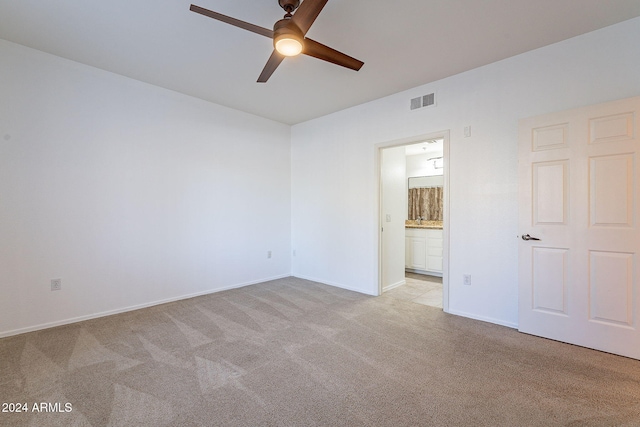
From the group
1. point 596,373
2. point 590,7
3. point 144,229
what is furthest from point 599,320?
point 144,229

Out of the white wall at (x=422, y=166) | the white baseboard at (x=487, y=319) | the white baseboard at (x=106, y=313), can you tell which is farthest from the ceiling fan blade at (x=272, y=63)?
the white wall at (x=422, y=166)

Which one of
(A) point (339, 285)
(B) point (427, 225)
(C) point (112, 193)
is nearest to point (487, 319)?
(A) point (339, 285)

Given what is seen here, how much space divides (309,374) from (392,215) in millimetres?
3027

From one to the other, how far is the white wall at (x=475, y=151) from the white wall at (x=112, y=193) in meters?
1.38

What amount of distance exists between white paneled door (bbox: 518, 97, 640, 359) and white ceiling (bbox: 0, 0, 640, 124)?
0.79 m

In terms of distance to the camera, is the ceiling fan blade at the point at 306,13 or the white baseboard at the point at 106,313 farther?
the white baseboard at the point at 106,313

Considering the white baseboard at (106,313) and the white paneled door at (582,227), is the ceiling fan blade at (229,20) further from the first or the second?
the white baseboard at (106,313)

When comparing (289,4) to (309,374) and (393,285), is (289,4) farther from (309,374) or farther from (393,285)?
(393,285)

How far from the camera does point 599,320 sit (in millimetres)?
2453

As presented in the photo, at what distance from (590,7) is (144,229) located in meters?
4.90

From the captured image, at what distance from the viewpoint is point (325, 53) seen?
7.10 ft

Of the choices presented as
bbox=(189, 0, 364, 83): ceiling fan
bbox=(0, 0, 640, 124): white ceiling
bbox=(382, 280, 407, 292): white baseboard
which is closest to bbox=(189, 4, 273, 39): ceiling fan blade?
bbox=(189, 0, 364, 83): ceiling fan

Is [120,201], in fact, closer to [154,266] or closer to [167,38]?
[154,266]

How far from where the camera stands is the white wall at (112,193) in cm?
283
